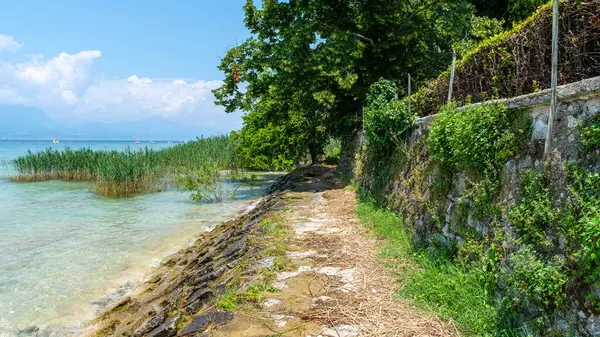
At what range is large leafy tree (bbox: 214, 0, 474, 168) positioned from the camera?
12.7 meters

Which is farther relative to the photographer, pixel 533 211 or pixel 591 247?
pixel 533 211

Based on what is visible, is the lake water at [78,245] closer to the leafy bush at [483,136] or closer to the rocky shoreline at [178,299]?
the rocky shoreline at [178,299]

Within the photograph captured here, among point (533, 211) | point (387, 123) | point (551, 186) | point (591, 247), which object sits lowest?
point (591, 247)

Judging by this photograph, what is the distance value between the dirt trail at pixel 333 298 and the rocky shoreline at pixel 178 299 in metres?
0.56

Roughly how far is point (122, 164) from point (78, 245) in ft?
26.4

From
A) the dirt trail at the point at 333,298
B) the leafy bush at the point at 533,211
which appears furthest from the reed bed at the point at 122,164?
the leafy bush at the point at 533,211

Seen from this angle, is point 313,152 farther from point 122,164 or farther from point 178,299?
point 178,299

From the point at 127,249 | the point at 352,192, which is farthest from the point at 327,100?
the point at 127,249

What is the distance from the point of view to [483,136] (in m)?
4.21

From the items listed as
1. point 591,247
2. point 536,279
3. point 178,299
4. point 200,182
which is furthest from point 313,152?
point 591,247

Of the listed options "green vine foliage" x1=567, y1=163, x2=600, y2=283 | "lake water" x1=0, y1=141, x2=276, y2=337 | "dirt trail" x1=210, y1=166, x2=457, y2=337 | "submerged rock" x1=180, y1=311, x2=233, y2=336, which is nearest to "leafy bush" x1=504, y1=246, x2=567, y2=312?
"green vine foliage" x1=567, y1=163, x2=600, y2=283

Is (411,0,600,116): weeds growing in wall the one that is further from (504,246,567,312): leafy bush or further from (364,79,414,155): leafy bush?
(504,246,567,312): leafy bush

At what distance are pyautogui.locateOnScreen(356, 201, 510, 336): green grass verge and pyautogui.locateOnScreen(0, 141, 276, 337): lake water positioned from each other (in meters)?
4.88

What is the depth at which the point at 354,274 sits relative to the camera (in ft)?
17.0
